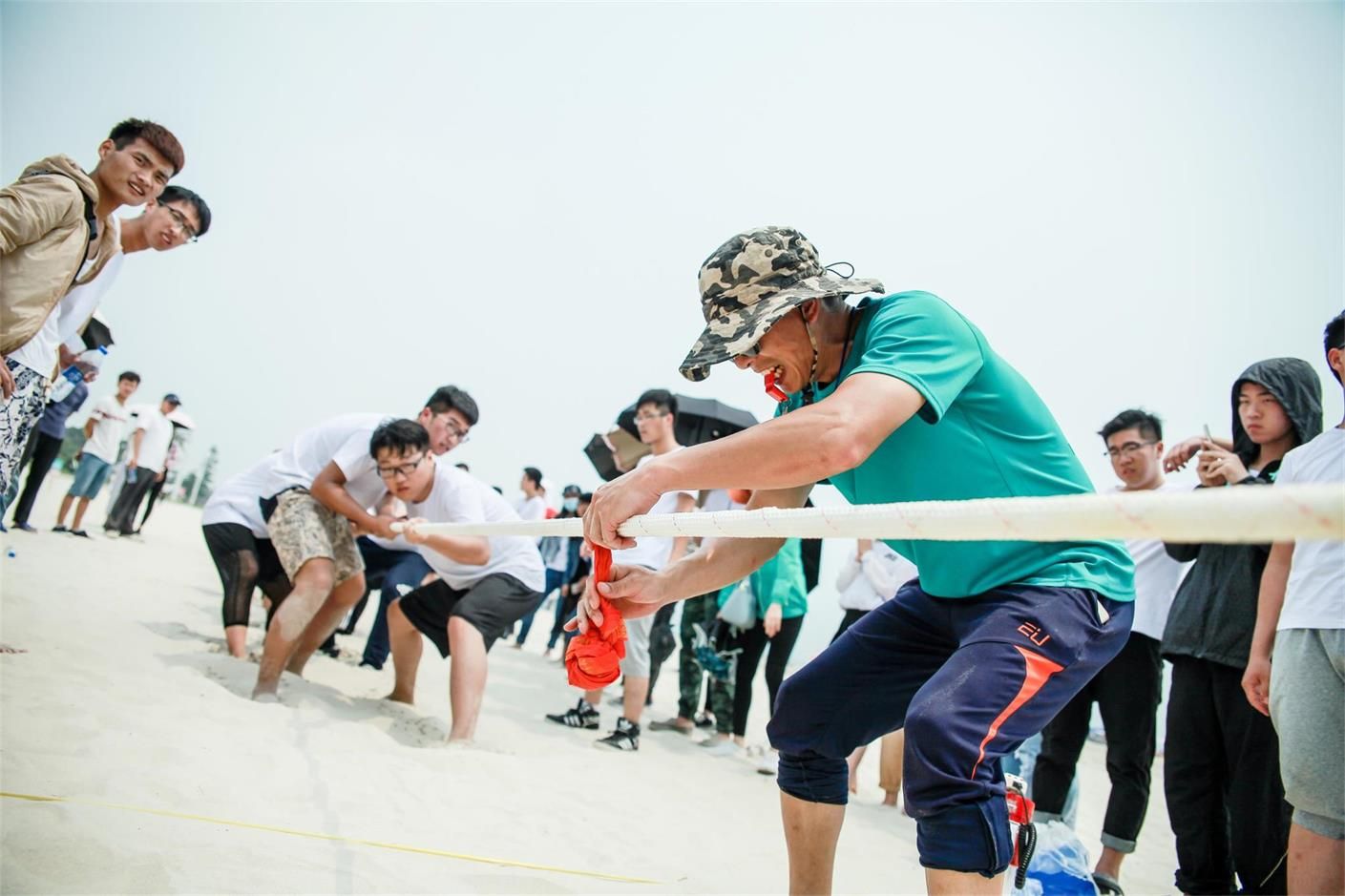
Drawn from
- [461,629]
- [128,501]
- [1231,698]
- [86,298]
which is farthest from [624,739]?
[128,501]

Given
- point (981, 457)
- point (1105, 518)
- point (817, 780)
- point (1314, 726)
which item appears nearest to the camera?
point (1105, 518)

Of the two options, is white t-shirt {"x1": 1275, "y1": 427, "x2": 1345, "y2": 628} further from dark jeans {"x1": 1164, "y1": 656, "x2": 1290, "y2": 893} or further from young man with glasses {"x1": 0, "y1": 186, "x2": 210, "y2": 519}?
young man with glasses {"x1": 0, "y1": 186, "x2": 210, "y2": 519}

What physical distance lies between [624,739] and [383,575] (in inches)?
95.6

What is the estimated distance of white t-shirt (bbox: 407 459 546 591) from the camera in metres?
4.47

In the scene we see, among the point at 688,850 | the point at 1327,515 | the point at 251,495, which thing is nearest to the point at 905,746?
the point at 1327,515

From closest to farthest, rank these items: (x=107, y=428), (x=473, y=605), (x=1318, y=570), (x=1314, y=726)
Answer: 1. (x=1314, y=726)
2. (x=1318, y=570)
3. (x=473, y=605)
4. (x=107, y=428)

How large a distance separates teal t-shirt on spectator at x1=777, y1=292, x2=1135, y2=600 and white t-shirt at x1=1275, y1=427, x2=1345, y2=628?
802mm

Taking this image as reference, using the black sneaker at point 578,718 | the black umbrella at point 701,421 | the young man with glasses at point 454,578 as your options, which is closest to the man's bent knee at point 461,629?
the young man with glasses at point 454,578

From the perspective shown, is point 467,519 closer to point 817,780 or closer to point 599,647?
point 599,647

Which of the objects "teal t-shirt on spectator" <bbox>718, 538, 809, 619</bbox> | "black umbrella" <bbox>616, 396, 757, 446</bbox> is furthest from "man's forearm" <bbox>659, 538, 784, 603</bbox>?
"black umbrella" <bbox>616, 396, 757, 446</bbox>

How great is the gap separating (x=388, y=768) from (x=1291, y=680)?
317cm

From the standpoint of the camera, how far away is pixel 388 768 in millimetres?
3314

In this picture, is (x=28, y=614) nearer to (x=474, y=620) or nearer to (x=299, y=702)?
(x=299, y=702)

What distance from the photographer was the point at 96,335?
534 centimetres
